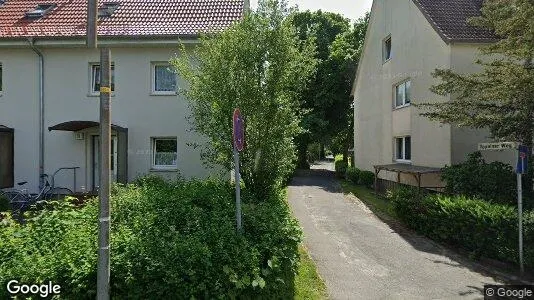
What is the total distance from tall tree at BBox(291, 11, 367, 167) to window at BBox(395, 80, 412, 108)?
12.4 m

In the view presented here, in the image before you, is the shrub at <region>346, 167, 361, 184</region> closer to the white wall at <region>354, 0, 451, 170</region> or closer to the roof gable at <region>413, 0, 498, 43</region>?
the white wall at <region>354, 0, 451, 170</region>

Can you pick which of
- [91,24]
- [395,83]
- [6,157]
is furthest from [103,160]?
[395,83]

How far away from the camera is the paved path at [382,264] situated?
250 inches

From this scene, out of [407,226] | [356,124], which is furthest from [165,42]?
[356,124]

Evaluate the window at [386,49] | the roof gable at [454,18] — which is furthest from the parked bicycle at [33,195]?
the window at [386,49]

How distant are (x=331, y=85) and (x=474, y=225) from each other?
2458cm

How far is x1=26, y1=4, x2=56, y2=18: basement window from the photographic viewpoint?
1479cm

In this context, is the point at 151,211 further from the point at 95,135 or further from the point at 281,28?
the point at 95,135

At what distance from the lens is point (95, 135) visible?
45.6ft

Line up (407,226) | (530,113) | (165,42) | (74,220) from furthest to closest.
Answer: (165,42)
(407,226)
(530,113)
(74,220)

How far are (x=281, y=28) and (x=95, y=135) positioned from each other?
8.05 m

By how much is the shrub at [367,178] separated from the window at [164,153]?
11.7 m

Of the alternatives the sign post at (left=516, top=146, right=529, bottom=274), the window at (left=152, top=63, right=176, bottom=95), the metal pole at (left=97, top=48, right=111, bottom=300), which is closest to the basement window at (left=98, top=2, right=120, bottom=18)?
the window at (left=152, top=63, right=176, bottom=95)

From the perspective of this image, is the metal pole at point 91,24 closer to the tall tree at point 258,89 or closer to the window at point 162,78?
the tall tree at point 258,89
